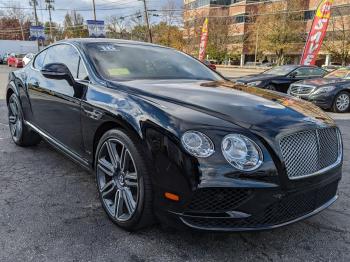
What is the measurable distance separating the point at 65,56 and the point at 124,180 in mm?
1906

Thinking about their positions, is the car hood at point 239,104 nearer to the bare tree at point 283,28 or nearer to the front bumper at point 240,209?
the front bumper at point 240,209

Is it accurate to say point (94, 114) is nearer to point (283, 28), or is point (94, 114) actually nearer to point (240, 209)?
point (240, 209)

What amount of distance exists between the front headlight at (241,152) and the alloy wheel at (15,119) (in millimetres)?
3611

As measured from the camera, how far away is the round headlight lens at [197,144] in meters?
2.19

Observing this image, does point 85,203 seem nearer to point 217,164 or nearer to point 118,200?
point 118,200

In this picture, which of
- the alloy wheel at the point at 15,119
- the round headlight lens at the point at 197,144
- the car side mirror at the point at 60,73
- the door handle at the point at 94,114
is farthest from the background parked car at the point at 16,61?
the round headlight lens at the point at 197,144

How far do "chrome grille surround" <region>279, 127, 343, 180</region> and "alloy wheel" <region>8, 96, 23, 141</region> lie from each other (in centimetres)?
384

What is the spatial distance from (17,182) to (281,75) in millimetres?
10214

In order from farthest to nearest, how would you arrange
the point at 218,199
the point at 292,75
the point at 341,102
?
the point at 292,75, the point at 341,102, the point at 218,199

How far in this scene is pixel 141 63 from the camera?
12.0 feet

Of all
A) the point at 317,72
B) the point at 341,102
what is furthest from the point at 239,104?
the point at 317,72

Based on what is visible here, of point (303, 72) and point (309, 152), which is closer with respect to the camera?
point (309, 152)

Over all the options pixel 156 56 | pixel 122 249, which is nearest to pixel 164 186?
pixel 122 249

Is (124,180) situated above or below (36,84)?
below
